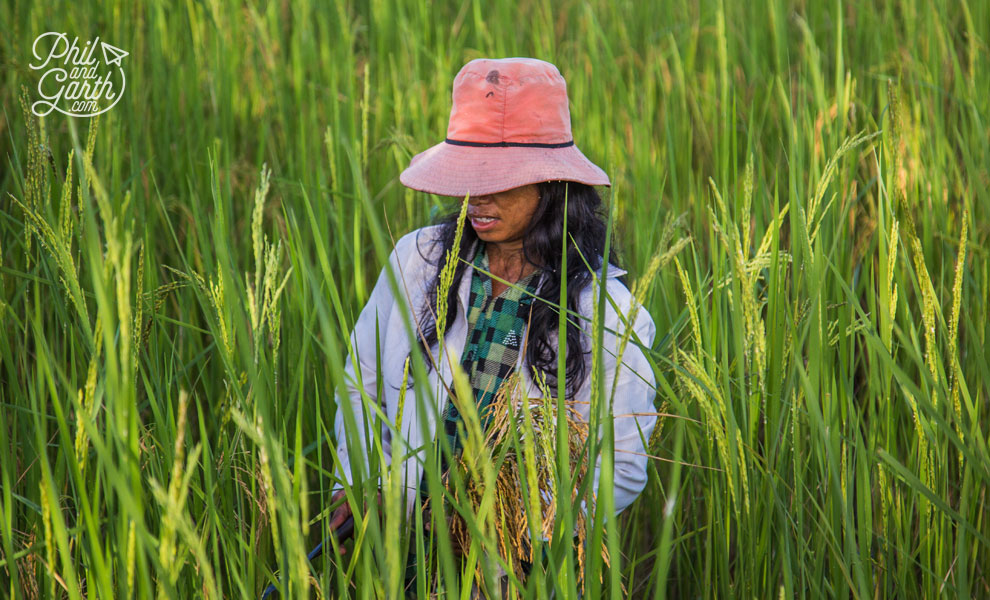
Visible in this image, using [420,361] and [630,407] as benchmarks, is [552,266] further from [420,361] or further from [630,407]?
[420,361]

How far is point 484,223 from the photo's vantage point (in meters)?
1.36

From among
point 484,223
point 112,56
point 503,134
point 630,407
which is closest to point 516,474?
point 630,407

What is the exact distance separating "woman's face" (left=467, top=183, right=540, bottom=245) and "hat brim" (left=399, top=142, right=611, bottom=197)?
0.04m

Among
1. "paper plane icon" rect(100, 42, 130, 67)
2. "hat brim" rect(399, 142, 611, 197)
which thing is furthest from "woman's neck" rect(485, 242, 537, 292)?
"paper plane icon" rect(100, 42, 130, 67)

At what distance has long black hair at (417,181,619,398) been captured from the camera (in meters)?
1.35

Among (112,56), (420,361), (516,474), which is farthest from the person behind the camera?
(112,56)

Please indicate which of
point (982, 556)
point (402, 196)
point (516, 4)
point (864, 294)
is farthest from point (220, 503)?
point (516, 4)

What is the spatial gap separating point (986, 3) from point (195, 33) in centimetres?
255

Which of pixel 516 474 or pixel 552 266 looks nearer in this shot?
pixel 516 474

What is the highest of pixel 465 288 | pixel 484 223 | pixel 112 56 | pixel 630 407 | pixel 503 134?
pixel 112 56

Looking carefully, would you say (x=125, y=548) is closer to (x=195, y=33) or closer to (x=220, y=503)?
(x=220, y=503)

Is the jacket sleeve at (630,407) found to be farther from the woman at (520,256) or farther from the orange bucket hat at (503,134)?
the orange bucket hat at (503,134)

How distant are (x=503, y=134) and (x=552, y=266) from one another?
23cm

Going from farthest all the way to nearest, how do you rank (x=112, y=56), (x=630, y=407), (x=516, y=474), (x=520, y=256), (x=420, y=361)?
(x=112, y=56) < (x=520, y=256) < (x=630, y=407) < (x=516, y=474) < (x=420, y=361)
